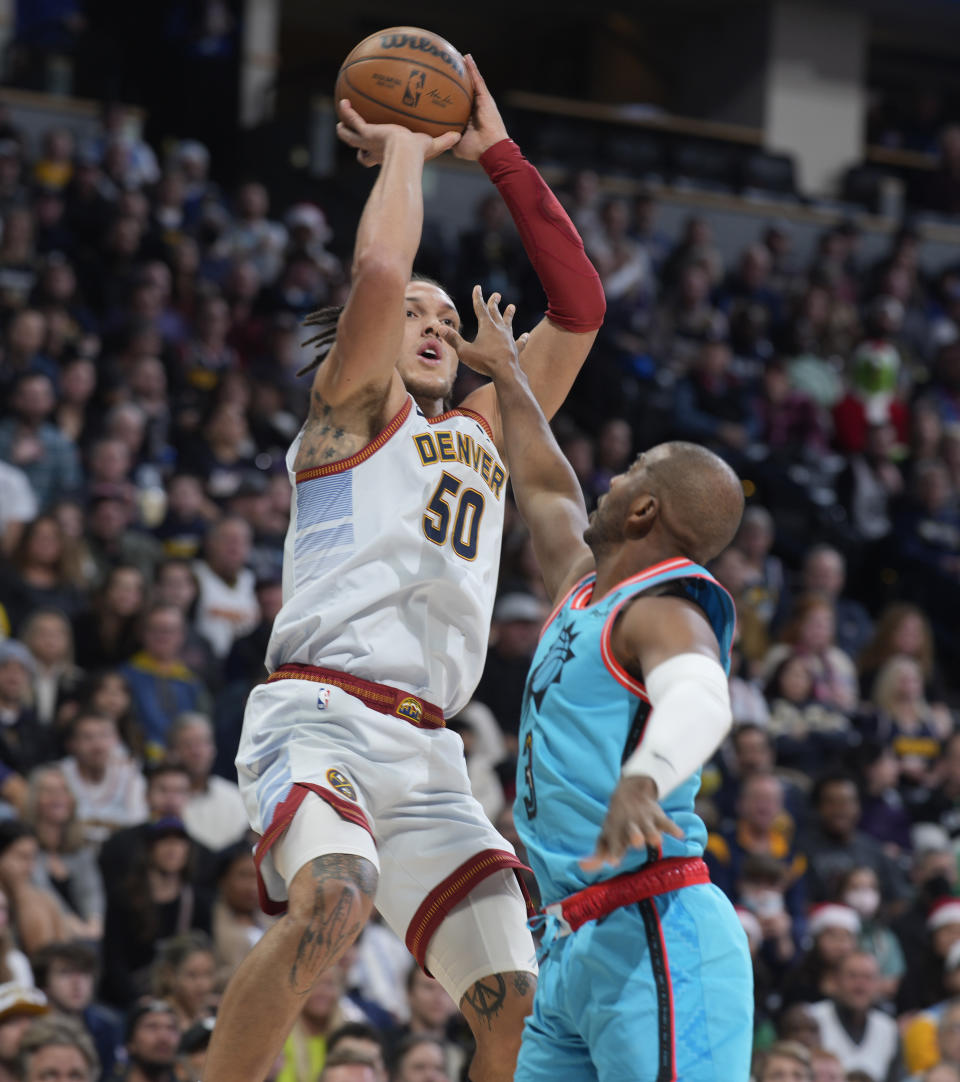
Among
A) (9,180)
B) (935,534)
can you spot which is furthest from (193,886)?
(935,534)

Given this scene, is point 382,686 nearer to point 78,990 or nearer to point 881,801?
point 78,990

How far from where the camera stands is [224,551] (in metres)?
9.23

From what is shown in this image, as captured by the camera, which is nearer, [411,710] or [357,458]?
[411,710]

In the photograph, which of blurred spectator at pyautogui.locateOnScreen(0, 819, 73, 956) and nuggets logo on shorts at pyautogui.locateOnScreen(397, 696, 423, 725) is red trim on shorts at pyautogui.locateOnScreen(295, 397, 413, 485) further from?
blurred spectator at pyautogui.locateOnScreen(0, 819, 73, 956)

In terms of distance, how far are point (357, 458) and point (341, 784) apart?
82cm

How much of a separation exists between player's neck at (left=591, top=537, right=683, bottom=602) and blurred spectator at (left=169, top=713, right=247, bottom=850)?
4445 millimetres

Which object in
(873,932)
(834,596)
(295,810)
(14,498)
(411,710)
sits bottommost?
(873,932)

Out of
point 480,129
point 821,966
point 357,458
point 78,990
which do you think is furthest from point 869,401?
point 357,458

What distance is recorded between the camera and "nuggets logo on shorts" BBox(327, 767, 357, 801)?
399 cm

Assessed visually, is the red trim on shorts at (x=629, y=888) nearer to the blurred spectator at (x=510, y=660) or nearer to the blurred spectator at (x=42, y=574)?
the blurred spectator at (x=510, y=660)

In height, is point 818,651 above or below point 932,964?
above

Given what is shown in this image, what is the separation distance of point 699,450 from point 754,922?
16.0ft

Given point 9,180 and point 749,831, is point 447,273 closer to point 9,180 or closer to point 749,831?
point 9,180

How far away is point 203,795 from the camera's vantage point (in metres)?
7.80
